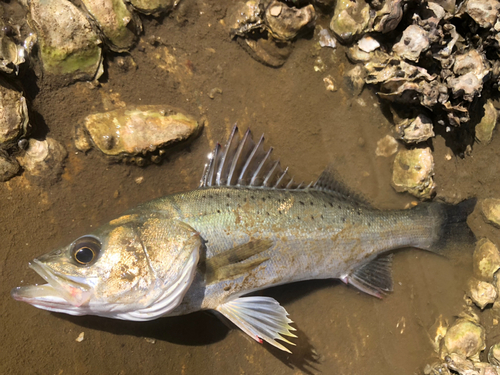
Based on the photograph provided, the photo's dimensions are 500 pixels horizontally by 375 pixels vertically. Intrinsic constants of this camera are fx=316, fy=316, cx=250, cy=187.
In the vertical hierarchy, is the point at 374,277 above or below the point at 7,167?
below

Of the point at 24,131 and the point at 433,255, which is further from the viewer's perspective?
the point at 433,255

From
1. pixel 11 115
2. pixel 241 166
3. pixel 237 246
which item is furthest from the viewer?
pixel 241 166

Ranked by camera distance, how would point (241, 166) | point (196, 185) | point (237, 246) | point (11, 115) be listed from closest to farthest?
point (11, 115) < point (237, 246) < point (241, 166) < point (196, 185)

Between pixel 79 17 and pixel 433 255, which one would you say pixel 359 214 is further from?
pixel 79 17

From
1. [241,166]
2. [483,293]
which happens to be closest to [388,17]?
[241,166]

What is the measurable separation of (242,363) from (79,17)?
153 inches

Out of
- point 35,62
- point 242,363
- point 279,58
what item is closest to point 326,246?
point 242,363

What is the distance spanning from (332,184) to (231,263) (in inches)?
57.3

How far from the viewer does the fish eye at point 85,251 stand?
2.44m

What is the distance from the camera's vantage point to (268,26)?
11.2ft

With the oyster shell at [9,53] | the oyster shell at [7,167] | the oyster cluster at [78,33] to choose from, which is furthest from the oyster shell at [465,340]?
the oyster shell at [9,53]

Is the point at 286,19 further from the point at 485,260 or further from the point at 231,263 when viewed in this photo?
the point at 485,260

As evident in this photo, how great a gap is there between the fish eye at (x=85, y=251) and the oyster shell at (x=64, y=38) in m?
1.68

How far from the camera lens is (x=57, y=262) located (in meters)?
2.42
